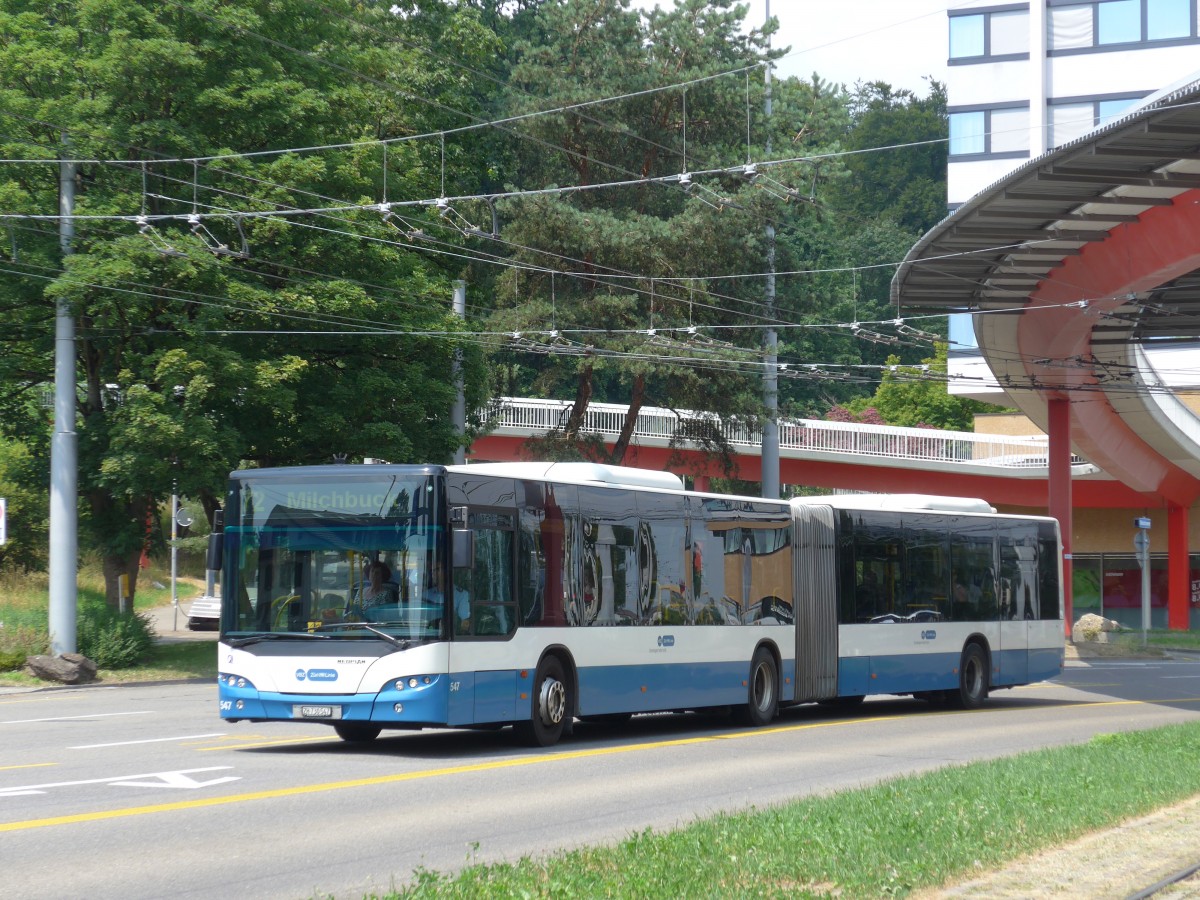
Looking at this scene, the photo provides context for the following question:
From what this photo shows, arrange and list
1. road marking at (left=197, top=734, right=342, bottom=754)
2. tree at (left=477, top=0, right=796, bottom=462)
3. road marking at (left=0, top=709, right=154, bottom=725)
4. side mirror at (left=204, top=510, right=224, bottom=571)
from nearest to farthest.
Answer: side mirror at (left=204, top=510, right=224, bottom=571) → road marking at (left=197, top=734, right=342, bottom=754) → road marking at (left=0, top=709, right=154, bottom=725) → tree at (left=477, top=0, right=796, bottom=462)

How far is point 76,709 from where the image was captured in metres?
21.8

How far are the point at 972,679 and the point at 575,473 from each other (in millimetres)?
9877

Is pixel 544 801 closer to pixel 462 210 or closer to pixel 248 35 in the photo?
pixel 248 35

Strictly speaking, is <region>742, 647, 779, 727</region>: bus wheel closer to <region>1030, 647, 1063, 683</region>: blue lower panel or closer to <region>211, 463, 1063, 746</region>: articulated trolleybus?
<region>211, 463, 1063, 746</region>: articulated trolleybus

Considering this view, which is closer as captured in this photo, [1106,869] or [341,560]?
[1106,869]

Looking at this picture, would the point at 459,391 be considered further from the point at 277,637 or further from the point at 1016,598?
the point at 277,637

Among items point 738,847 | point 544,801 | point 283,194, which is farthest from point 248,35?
point 738,847

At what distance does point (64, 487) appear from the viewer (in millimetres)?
27438

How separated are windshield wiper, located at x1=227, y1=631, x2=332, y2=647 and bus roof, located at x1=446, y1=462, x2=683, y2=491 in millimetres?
2006

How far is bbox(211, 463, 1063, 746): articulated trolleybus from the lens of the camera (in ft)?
49.4

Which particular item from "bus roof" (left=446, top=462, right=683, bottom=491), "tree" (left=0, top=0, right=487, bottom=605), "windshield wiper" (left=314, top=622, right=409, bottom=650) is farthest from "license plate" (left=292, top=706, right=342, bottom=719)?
"tree" (left=0, top=0, right=487, bottom=605)

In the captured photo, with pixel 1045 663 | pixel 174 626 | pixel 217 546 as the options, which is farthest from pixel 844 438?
pixel 217 546

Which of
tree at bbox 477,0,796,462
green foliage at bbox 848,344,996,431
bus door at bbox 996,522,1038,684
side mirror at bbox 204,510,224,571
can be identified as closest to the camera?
side mirror at bbox 204,510,224,571

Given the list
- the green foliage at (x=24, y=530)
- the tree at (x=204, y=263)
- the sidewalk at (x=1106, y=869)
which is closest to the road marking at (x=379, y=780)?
the sidewalk at (x=1106, y=869)
